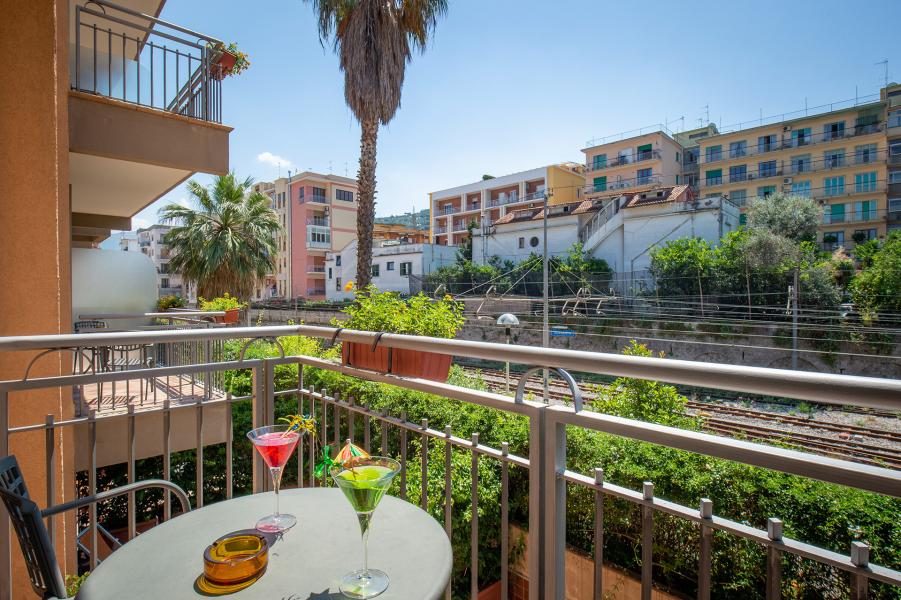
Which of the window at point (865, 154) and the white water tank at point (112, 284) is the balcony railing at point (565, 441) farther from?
the window at point (865, 154)

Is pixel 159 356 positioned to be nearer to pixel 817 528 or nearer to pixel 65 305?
pixel 65 305

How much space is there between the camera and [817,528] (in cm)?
420

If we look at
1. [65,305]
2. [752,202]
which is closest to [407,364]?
[65,305]

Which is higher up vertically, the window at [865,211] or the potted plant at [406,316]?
the window at [865,211]

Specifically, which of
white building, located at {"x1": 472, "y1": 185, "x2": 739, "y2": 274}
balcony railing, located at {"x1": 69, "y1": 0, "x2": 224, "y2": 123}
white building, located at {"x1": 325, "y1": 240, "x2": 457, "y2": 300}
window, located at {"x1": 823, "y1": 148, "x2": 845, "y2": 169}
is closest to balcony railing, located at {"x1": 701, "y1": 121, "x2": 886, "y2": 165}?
window, located at {"x1": 823, "y1": 148, "x2": 845, "y2": 169}

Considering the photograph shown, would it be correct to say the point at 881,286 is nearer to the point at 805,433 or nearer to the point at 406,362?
the point at 805,433

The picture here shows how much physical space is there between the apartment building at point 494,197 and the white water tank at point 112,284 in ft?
102

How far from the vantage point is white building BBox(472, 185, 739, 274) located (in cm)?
2714

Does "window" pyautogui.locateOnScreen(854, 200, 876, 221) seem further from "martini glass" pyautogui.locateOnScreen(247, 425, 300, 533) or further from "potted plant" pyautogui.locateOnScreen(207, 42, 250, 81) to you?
"martini glass" pyautogui.locateOnScreen(247, 425, 300, 533)

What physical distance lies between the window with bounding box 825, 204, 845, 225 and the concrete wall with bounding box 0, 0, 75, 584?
141 ft

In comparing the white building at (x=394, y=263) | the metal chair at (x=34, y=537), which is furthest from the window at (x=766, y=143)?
the metal chair at (x=34, y=537)

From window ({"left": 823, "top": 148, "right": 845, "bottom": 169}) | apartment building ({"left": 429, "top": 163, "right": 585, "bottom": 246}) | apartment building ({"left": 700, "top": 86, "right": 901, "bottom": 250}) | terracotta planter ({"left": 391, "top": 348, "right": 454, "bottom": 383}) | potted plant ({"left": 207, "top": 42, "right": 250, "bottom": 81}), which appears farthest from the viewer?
apartment building ({"left": 429, "top": 163, "right": 585, "bottom": 246})

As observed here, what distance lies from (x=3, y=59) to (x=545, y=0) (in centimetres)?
1457

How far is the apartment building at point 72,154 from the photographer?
10.8ft
